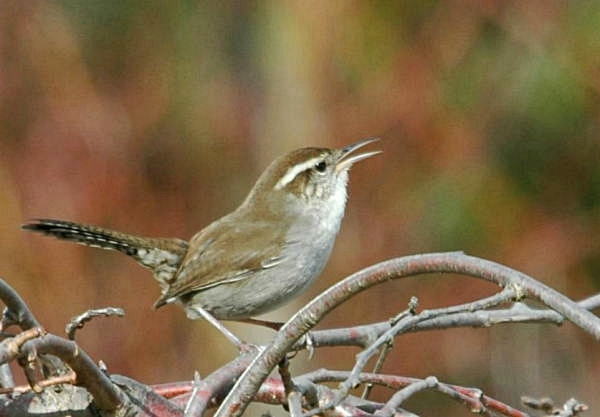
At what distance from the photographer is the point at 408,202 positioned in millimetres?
7164

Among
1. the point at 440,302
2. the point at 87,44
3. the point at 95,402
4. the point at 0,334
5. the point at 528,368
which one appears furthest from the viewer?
the point at 87,44

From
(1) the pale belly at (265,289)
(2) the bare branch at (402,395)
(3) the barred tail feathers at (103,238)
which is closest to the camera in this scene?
(2) the bare branch at (402,395)

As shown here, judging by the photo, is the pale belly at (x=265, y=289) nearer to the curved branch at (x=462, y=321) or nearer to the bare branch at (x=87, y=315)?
the curved branch at (x=462, y=321)

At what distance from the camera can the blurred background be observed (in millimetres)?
7051

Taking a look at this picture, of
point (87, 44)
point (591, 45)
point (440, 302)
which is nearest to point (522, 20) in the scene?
point (591, 45)

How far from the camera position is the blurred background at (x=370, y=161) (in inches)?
278

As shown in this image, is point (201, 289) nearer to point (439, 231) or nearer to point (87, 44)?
point (439, 231)

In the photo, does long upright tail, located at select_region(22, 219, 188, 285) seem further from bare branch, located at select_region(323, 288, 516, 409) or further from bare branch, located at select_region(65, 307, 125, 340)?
bare branch, located at select_region(323, 288, 516, 409)

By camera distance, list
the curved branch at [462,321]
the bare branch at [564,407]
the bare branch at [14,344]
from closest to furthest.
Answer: the bare branch at [14,344], the bare branch at [564,407], the curved branch at [462,321]

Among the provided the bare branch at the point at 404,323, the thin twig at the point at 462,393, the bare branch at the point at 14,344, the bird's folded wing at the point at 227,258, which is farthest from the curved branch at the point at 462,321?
the bird's folded wing at the point at 227,258

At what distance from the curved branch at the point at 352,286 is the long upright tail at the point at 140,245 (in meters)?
1.97

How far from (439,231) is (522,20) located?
136cm

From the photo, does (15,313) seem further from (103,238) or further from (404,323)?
(103,238)

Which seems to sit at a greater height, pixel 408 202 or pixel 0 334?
pixel 408 202
